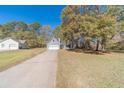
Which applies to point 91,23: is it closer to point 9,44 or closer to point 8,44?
point 9,44

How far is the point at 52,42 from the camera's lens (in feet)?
151

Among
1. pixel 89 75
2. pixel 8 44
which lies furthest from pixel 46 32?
pixel 89 75

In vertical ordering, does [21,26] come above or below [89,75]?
above

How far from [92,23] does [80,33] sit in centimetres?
232

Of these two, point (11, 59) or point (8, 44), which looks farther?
point (8, 44)

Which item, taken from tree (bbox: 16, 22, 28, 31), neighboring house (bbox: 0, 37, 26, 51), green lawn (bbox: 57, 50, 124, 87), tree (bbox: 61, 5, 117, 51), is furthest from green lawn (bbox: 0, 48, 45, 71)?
tree (bbox: 16, 22, 28, 31)

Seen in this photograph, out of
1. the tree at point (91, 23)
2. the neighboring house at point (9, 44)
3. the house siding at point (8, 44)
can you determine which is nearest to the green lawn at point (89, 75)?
the tree at point (91, 23)

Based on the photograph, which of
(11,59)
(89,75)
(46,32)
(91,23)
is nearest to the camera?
(89,75)

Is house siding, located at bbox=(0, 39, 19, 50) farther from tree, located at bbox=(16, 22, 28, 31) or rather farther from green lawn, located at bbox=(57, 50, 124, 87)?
green lawn, located at bbox=(57, 50, 124, 87)
